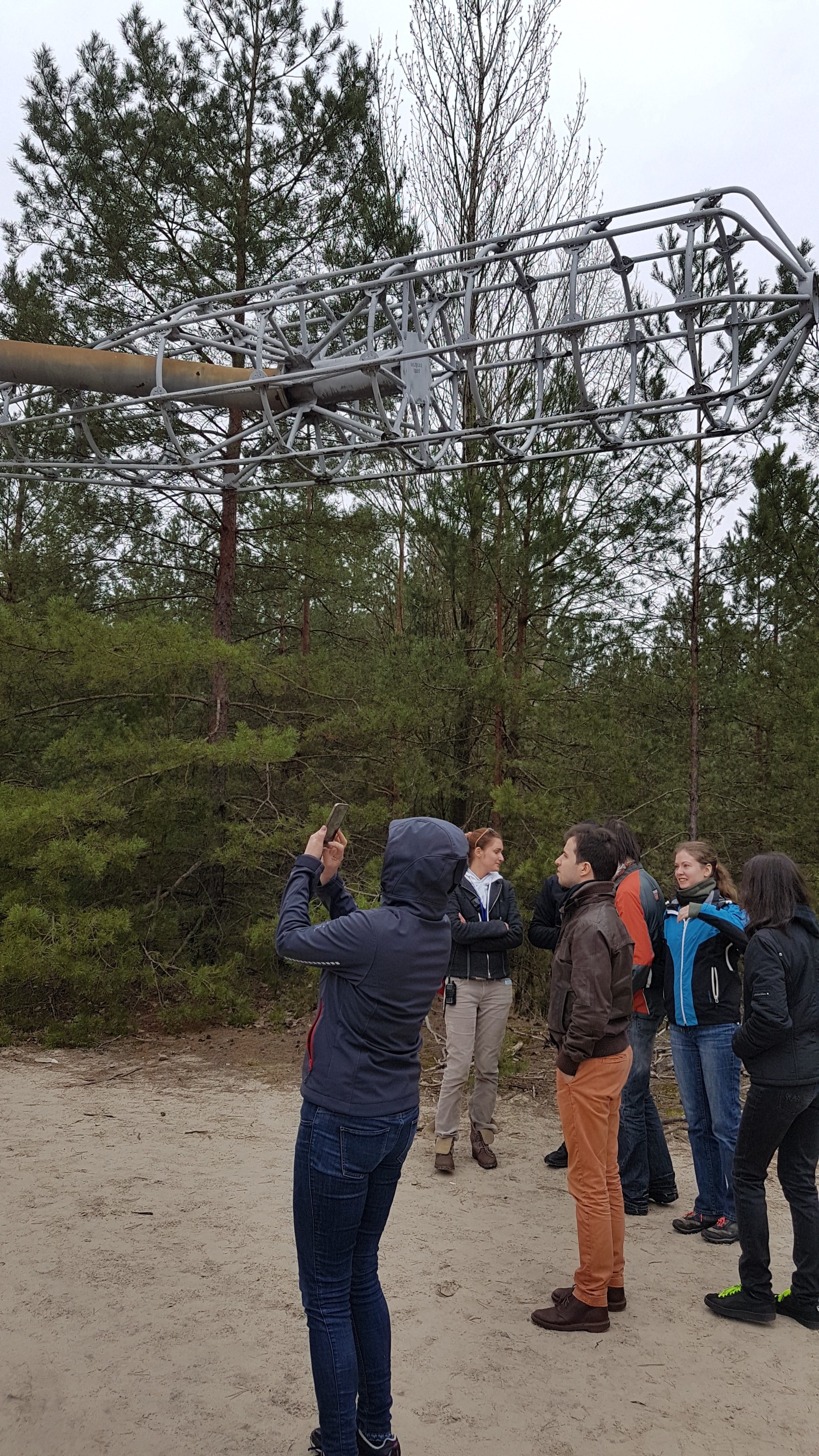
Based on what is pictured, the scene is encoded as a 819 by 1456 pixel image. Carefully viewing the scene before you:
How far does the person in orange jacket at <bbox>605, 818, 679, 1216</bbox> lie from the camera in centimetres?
464

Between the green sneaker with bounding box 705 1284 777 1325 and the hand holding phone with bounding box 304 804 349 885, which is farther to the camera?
the green sneaker with bounding box 705 1284 777 1325

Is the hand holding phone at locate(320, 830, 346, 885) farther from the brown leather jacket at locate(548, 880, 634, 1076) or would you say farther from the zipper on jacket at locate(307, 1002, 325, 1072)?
the brown leather jacket at locate(548, 880, 634, 1076)

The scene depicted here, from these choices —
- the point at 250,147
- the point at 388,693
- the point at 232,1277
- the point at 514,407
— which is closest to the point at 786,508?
the point at 514,407

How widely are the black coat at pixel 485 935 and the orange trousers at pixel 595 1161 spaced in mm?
1668

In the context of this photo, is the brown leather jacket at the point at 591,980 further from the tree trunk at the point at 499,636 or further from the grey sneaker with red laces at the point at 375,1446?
the tree trunk at the point at 499,636

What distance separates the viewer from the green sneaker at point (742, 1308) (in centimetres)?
369

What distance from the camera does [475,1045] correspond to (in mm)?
5492

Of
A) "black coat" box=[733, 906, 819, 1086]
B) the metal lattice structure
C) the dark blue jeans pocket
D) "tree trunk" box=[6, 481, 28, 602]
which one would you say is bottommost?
the dark blue jeans pocket

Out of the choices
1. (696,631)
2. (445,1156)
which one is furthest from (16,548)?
(445,1156)

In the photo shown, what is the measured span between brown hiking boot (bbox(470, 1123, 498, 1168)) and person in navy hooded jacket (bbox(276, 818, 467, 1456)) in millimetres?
2684

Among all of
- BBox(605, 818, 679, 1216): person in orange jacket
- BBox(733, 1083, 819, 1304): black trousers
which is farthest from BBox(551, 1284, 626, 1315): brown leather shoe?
BBox(605, 818, 679, 1216): person in orange jacket

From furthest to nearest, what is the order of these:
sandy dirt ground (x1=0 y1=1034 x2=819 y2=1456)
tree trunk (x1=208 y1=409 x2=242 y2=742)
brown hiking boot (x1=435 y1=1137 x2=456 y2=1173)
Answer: tree trunk (x1=208 y1=409 x2=242 y2=742), brown hiking boot (x1=435 y1=1137 x2=456 y2=1173), sandy dirt ground (x1=0 y1=1034 x2=819 y2=1456)

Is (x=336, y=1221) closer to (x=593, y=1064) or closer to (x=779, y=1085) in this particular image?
(x=593, y=1064)

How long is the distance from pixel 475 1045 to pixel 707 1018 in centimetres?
149
